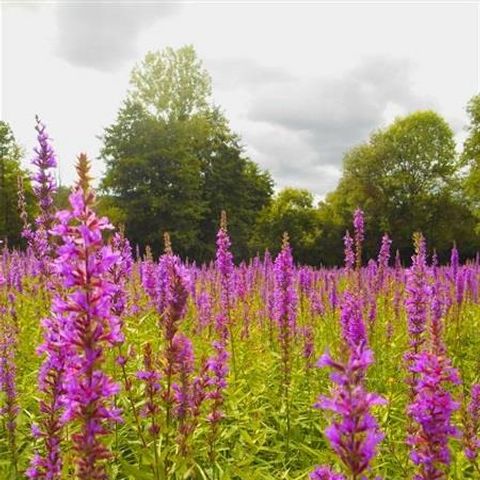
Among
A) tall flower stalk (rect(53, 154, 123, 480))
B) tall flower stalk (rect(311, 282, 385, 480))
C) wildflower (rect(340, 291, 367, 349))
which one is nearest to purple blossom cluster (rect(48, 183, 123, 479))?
tall flower stalk (rect(53, 154, 123, 480))

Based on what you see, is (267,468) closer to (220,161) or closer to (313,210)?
(220,161)

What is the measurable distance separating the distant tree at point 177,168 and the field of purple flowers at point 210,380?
31644 mm

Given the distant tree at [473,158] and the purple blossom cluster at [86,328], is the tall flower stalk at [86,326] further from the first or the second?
the distant tree at [473,158]

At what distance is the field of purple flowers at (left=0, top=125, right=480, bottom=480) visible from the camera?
2107mm

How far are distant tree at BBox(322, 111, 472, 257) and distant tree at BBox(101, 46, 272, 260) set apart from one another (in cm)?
1040

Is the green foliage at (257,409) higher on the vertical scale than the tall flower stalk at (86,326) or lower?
lower

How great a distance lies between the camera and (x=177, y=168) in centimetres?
4344

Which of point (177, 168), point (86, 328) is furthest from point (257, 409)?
point (177, 168)

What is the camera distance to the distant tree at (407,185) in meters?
52.7

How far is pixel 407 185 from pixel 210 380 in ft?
182

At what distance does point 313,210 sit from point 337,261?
1336 centimetres

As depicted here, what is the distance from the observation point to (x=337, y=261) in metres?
46.0

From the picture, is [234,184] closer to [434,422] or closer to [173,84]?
[173,84]

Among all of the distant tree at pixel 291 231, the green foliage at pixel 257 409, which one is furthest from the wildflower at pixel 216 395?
the distant tree at pixel 291 231
